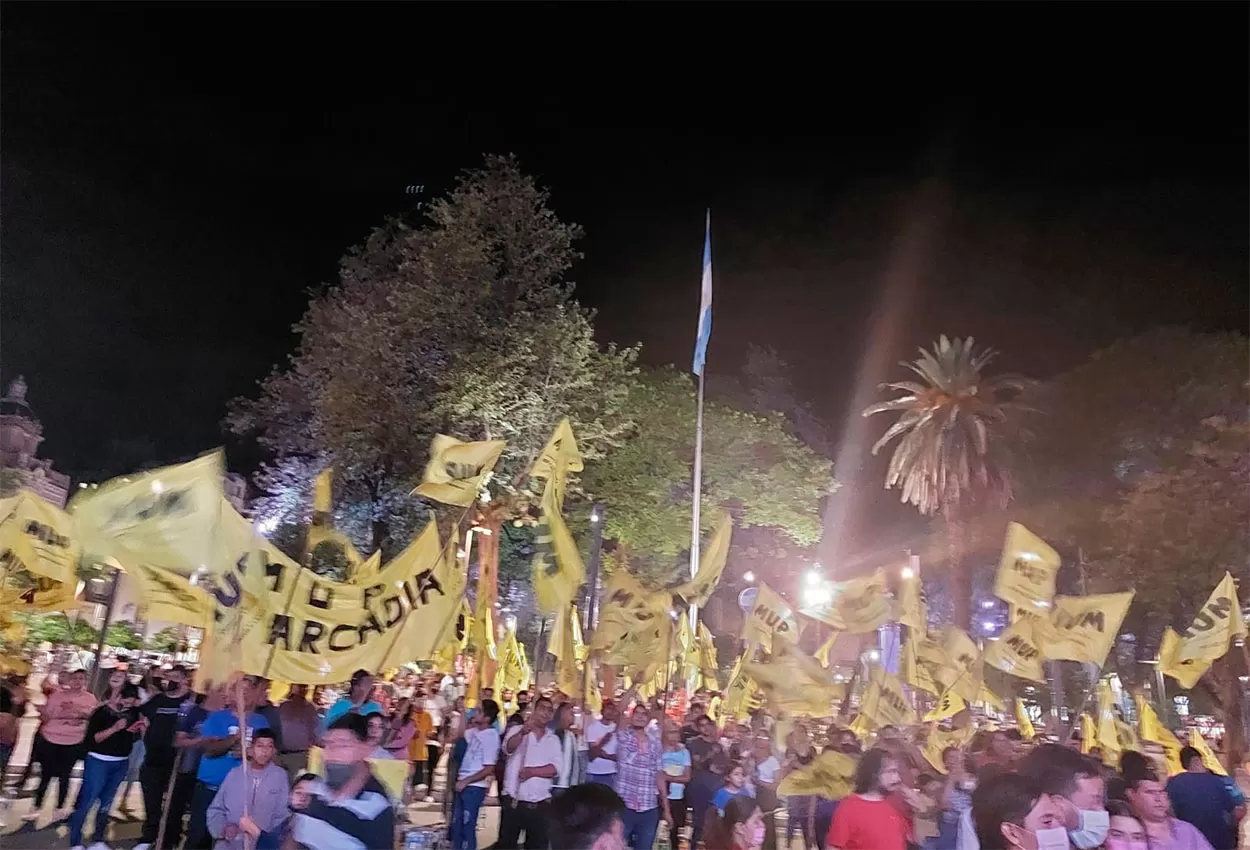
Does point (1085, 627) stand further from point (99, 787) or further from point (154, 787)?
point (99, 787)

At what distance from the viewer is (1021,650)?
1042cm

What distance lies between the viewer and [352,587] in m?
7.24

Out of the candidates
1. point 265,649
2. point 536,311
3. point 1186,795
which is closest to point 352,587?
point 265,649

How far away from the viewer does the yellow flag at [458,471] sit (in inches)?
380

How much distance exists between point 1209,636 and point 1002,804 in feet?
30.1

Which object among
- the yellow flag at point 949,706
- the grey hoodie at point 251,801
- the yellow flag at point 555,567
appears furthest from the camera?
the yellow flag at point 949,706

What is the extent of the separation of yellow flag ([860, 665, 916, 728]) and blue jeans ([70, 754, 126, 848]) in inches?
309

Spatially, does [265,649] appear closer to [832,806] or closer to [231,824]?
[231,824]

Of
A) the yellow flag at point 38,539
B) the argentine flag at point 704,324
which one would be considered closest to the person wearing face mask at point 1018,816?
the yellow flag at point 38,539

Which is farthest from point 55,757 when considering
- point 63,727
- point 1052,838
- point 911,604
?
point 911,604

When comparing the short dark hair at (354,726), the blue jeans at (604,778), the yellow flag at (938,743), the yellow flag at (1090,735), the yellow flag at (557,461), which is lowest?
the blue jeans at (604,778)

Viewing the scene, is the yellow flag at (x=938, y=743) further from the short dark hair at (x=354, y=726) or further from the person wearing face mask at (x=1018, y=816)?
the short dark hair at (x=354, y=726)

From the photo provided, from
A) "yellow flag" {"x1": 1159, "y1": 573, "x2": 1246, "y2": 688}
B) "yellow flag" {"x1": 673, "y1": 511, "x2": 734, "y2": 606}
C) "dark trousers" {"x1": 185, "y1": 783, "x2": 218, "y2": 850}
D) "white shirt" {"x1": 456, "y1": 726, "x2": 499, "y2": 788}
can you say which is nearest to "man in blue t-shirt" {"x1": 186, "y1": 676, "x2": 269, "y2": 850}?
"dark trousers" {"x1": 185, "y1": 783, "x2": 218, "y2": 850}

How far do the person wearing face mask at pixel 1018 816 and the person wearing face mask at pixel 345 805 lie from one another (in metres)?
2.71
